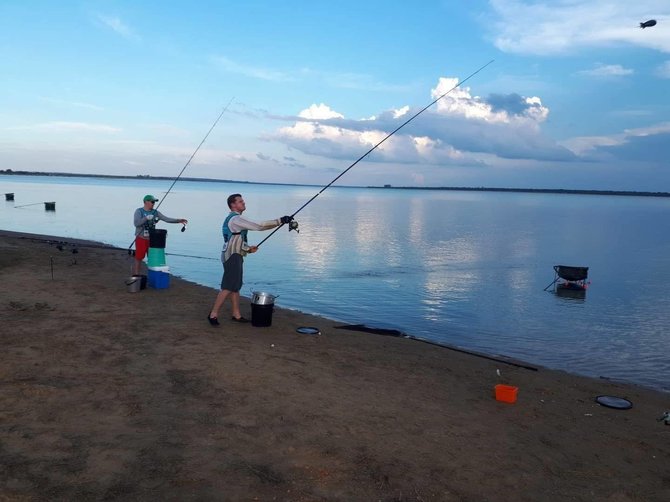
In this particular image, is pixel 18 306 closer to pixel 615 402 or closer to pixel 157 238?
pixel 157 238

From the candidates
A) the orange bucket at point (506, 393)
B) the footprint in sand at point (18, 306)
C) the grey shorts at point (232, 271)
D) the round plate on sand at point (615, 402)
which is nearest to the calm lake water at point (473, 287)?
the round plate on sand at point (615, 402)

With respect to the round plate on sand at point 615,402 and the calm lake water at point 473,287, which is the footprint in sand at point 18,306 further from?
the round plate on sand at point 615,402

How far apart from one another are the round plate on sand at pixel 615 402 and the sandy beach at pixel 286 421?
0.13 m

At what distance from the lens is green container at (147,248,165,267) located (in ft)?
34.0

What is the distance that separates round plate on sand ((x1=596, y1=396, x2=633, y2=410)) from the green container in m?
7.95

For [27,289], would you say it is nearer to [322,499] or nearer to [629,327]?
[322,499]

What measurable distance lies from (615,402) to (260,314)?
5.01 metres

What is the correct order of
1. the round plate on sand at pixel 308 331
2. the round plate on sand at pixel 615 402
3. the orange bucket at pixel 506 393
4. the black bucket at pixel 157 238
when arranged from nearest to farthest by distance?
the orange bucket at pixel 506 393 → the round plate on sand at pixel 615 402 → the round plate on sand at pixel 308 331 → the black bucket at pixel 157 238

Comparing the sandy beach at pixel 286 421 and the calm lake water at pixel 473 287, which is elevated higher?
the sandy beach at pixel 286 421

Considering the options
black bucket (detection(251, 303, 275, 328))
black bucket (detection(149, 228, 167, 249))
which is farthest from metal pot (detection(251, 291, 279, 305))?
black bucket (detection(149, 228, 167, 249))

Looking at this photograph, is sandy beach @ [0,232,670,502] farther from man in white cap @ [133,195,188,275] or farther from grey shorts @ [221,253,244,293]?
man in white cap @ [133,195,188,275]

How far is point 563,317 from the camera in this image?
44.8ft

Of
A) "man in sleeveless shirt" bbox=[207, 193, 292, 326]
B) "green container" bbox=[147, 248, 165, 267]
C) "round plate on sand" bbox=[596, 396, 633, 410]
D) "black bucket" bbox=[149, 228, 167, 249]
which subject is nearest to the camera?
"round plate on sand" bbox=[596, 396, 633, 410]

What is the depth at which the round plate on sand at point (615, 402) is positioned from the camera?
20.9ft
